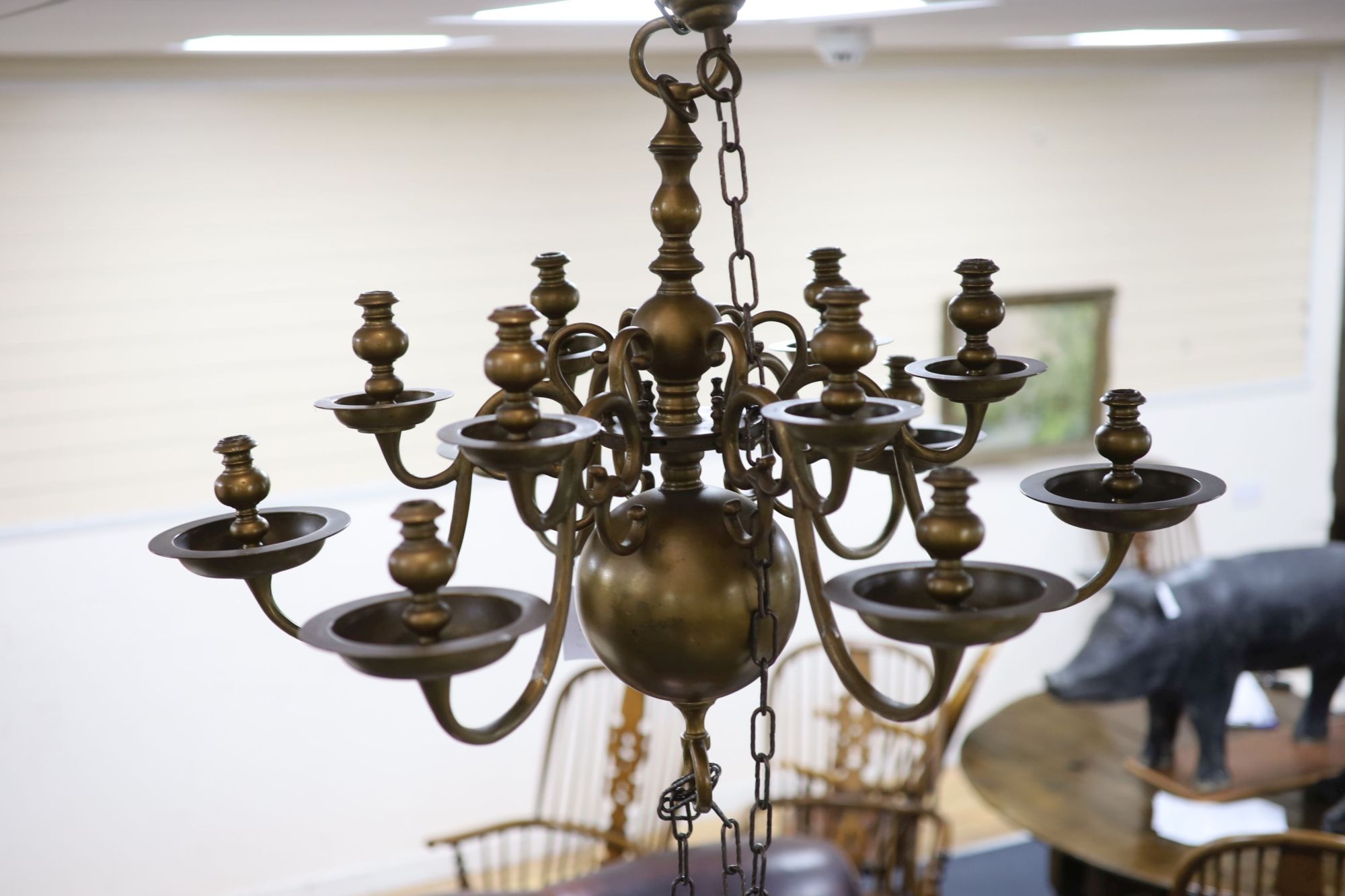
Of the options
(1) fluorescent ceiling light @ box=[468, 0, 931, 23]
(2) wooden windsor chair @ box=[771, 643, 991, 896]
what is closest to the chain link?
(1) fluorescent ceiling light @ box=[468, 0, 931, 23]

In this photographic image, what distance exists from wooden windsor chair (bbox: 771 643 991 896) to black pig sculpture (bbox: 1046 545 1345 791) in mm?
427

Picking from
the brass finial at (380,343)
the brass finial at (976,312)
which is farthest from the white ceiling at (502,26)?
the brass finial at (976,312)

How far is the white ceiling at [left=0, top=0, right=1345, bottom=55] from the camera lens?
2562 mm

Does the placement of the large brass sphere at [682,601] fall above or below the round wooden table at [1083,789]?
above

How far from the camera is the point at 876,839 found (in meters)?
3.60

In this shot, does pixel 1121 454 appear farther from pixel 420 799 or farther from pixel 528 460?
pixel 420 799

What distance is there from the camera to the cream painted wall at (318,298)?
396cm

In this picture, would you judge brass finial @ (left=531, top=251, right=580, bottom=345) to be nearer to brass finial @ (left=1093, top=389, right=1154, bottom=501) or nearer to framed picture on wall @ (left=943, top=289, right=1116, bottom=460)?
brass finial @ (left=1093, top=389, right=1154, bottom=501)

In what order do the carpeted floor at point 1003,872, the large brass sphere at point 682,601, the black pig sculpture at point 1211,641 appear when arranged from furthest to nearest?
the carpeted floor at point 1003,872
the black pig sculpture at point 1211,641
the large brass sphere at point 682,601

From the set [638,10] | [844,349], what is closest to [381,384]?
[844,349]

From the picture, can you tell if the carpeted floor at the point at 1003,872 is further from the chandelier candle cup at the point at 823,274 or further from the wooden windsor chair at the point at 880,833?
the chandelier candle cup at the point at 823,274

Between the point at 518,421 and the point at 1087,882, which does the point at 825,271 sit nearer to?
the point at 518,421

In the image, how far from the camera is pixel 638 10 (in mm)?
2795

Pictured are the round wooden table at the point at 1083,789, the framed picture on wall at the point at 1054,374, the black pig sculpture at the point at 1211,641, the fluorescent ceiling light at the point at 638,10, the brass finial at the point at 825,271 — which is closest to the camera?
the brass finial at the point at 825,271
